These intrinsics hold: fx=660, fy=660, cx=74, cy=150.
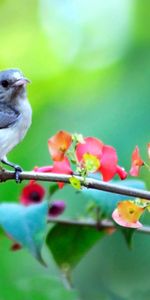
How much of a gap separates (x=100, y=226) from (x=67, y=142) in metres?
0.42

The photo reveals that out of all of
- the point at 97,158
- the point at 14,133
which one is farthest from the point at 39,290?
the point at 97,158

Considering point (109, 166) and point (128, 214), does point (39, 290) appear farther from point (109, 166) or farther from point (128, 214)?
point (128, 214)

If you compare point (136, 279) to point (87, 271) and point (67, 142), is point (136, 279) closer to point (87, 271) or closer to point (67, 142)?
point (87, 271)

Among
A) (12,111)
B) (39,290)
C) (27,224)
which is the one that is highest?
(12,111)

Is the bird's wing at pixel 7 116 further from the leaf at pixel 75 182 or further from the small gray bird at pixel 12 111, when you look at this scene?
the leaf at pixel 75 182

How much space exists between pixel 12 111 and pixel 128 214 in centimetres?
111

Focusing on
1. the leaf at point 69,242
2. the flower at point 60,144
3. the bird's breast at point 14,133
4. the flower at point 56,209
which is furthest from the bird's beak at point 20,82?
the flower at point 60,144

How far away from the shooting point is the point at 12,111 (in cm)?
239

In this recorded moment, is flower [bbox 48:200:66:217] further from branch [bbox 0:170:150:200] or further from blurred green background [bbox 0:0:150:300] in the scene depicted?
branch [bbox 0:170:150:200]

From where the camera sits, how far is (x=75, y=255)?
73.7 inches

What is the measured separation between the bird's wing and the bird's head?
0.05 meters

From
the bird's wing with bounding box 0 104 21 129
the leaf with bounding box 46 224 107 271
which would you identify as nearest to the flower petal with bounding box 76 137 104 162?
the leaf with bounding box 46 224 107 271

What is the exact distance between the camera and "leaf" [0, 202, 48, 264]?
1577mm

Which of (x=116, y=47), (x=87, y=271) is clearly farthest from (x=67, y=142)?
(x=116, y=47)
